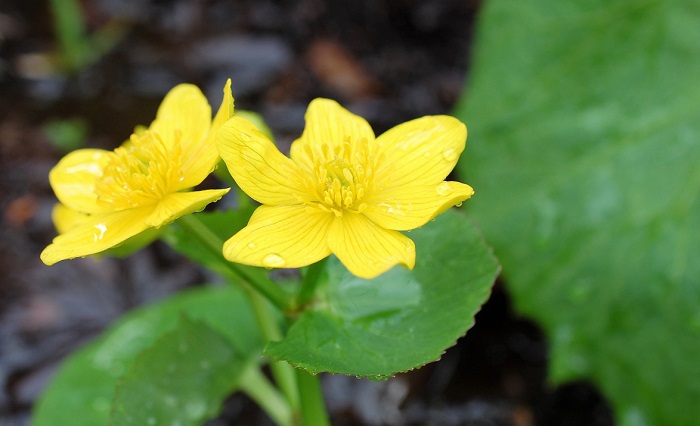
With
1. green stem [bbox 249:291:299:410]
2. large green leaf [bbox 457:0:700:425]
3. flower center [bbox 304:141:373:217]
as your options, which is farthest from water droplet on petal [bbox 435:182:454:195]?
large green leaf [bbox 457:0:700:425]

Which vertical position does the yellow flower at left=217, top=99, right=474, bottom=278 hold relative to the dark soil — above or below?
above

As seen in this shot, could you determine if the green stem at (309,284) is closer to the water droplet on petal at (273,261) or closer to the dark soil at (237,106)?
the water droplet on petal at (273,261)

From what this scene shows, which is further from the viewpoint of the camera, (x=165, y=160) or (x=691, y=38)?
(x=691, y=38)

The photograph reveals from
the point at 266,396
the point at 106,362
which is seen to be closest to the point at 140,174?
the point at 266,396

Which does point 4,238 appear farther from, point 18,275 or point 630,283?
point 630,283

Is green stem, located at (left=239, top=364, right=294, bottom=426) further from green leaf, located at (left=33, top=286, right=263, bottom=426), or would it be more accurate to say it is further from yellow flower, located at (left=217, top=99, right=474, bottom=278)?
yellow flower, located at (left=217, top=99, right=474, bottom=278)

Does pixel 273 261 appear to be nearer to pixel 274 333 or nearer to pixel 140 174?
pixel 140 174

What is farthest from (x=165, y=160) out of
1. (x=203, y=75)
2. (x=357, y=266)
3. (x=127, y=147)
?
(x=203, y=75)
